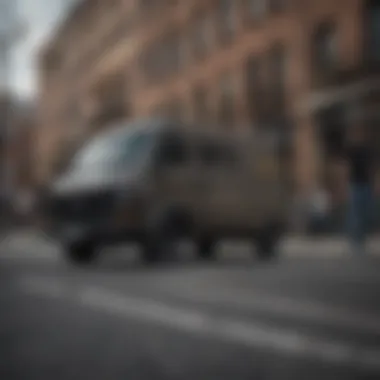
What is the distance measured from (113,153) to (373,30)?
0.48m

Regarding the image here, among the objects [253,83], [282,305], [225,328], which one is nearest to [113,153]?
[253,83]

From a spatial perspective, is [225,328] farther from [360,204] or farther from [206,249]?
[360,204]

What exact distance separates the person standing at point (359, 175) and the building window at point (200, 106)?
0.23 m

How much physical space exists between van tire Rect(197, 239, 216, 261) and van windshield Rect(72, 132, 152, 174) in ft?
0.65

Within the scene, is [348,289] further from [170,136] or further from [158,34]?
[158,34]

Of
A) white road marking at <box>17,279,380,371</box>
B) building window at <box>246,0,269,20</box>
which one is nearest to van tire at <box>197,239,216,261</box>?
white road marking at <box>17,279,380,371</box>

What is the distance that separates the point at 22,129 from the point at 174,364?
41 cm

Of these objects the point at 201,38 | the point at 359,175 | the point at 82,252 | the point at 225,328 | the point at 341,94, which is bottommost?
the point at 225,328

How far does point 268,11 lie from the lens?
1.43 meters

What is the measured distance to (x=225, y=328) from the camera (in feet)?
5.82

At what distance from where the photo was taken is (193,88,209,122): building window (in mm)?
1436

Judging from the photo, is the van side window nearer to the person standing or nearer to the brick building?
the brick building

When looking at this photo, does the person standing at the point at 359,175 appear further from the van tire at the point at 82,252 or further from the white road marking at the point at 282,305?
the van tire at the point at 82,252

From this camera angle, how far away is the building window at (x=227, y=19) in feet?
4.79
